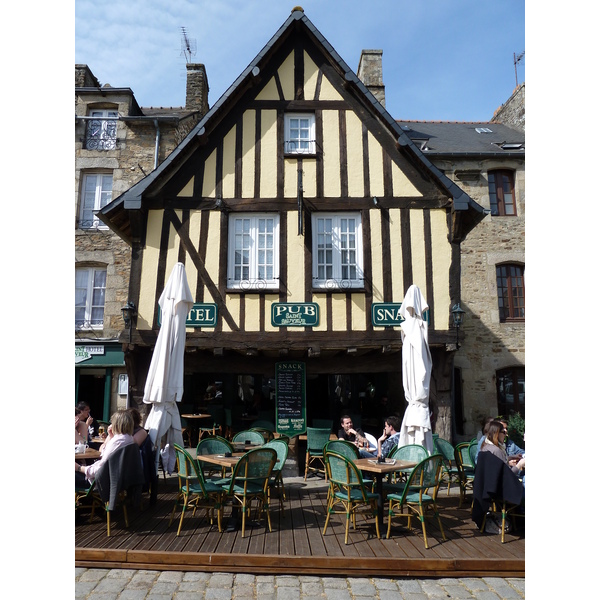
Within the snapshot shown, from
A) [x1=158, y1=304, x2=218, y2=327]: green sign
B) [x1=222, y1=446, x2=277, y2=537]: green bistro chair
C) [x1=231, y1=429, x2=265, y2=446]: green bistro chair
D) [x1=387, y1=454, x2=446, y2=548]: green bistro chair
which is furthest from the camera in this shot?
[x1=158, y1=304, x2=218, y2=327]: green sign

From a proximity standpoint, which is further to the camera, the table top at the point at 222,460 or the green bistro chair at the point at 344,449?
the green bistro chair at the point at 344,449

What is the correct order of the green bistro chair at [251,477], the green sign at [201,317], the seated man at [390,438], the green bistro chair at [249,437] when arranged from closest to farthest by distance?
the green bistro chair at [251,477] → the seated man at [390,438] → the green bistro chair at [249,437] → the green sign at [201,317]

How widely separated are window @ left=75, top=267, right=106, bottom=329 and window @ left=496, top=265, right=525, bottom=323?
32.3 feet

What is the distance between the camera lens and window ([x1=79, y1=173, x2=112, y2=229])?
12648 millimetres

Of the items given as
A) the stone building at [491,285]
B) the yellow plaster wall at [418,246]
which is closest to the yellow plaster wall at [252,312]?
the yellow plaster wall at [418,246]

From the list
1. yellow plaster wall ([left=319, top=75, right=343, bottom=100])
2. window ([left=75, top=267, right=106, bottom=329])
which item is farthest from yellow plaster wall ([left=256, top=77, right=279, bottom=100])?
window ([left=75, top=267, right=106, bottom=329])

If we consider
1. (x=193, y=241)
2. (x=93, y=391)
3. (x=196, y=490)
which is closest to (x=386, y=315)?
(x=193, y=241)

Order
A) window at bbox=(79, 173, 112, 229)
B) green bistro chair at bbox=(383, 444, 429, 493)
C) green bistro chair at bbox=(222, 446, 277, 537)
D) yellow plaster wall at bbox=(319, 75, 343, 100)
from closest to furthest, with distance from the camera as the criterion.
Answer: green bistro chair at bbox=(222, 446, 277, 537) → green bistro chair at bbox=(383, 444, 429, 493) → yellow plaster wall at bbox=(319, 75, 343, 100) → window at bbox=(79, 173, 112, 229)

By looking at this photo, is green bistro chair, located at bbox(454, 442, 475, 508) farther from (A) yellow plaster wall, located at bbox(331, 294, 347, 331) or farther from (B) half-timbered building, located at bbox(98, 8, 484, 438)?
(A) yellow plaster wall, located at bbox(331, 294, 347, 331)

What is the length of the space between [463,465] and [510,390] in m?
6.21

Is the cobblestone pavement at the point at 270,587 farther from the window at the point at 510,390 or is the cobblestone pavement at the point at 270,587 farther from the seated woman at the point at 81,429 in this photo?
the window at the point at 510,390

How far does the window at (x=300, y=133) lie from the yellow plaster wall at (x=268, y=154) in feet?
0.86

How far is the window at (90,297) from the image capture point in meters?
12.0
